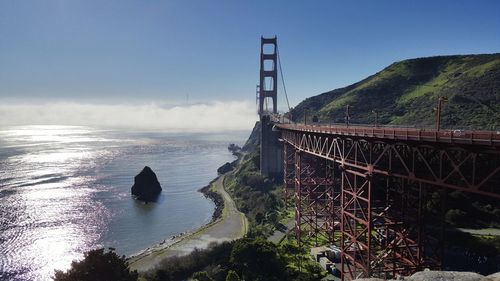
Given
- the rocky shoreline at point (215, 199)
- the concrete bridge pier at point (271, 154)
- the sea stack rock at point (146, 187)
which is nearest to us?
the rocky shoreline at point (215, 199)

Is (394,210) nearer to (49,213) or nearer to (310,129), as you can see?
(310,129)

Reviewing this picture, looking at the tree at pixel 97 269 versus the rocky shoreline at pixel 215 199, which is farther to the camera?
the rocky shoreline at pixel 215 199

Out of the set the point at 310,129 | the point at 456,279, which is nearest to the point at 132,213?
the point at 310,129

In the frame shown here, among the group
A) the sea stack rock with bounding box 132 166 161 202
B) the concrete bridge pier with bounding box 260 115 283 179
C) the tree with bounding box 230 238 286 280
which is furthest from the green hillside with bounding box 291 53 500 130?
the sea stack rock with bounding box 132 166 161 202

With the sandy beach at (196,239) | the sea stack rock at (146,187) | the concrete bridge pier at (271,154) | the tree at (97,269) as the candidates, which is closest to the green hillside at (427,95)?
the concrete bridge pier at (271,154)

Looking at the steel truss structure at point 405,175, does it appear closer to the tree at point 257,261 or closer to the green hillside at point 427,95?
the tree at point 257,261

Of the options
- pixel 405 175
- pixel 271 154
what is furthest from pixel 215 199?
pixel 405 175

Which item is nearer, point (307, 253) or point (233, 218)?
point (307, 253)
